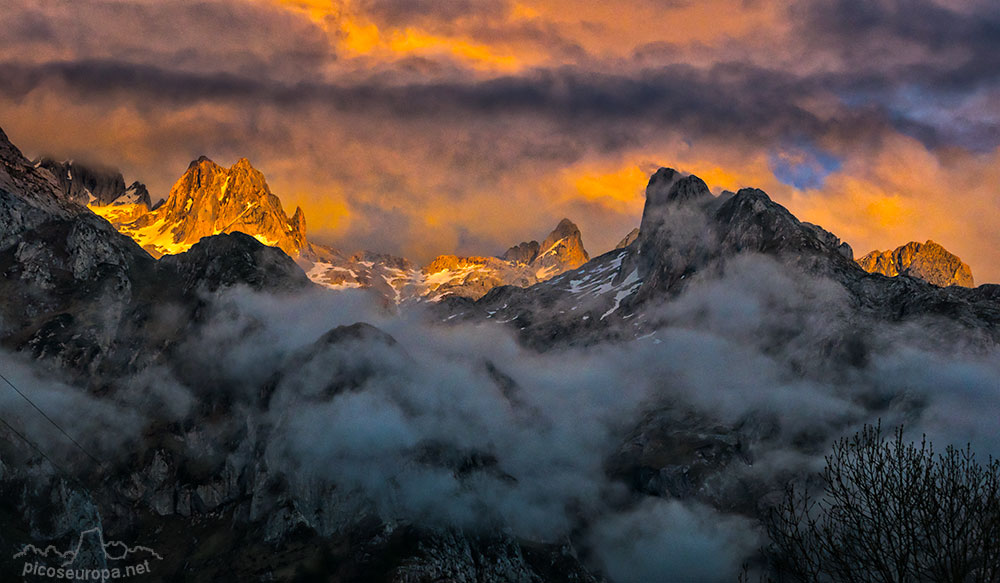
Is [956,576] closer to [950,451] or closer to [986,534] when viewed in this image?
[986,534]

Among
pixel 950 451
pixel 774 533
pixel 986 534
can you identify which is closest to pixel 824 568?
pixel 774 533

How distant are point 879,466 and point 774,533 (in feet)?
26.8

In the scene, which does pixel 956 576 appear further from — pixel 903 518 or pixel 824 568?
pixel 824 568

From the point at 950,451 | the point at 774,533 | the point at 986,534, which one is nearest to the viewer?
the point at 986,534

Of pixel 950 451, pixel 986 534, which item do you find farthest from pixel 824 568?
pixel 950 451

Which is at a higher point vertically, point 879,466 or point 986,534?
point 879,466

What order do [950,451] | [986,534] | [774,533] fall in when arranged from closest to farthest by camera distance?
1. [986,534]
2. [774,533]
3. [950,451]

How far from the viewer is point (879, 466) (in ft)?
158

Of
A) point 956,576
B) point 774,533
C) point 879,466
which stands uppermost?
point 879,466

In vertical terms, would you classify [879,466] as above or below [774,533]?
above

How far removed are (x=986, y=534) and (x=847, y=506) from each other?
7.12m

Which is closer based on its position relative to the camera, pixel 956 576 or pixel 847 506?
pixel 956 576

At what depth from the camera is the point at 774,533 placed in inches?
1829

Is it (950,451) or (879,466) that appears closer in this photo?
(879,466)
